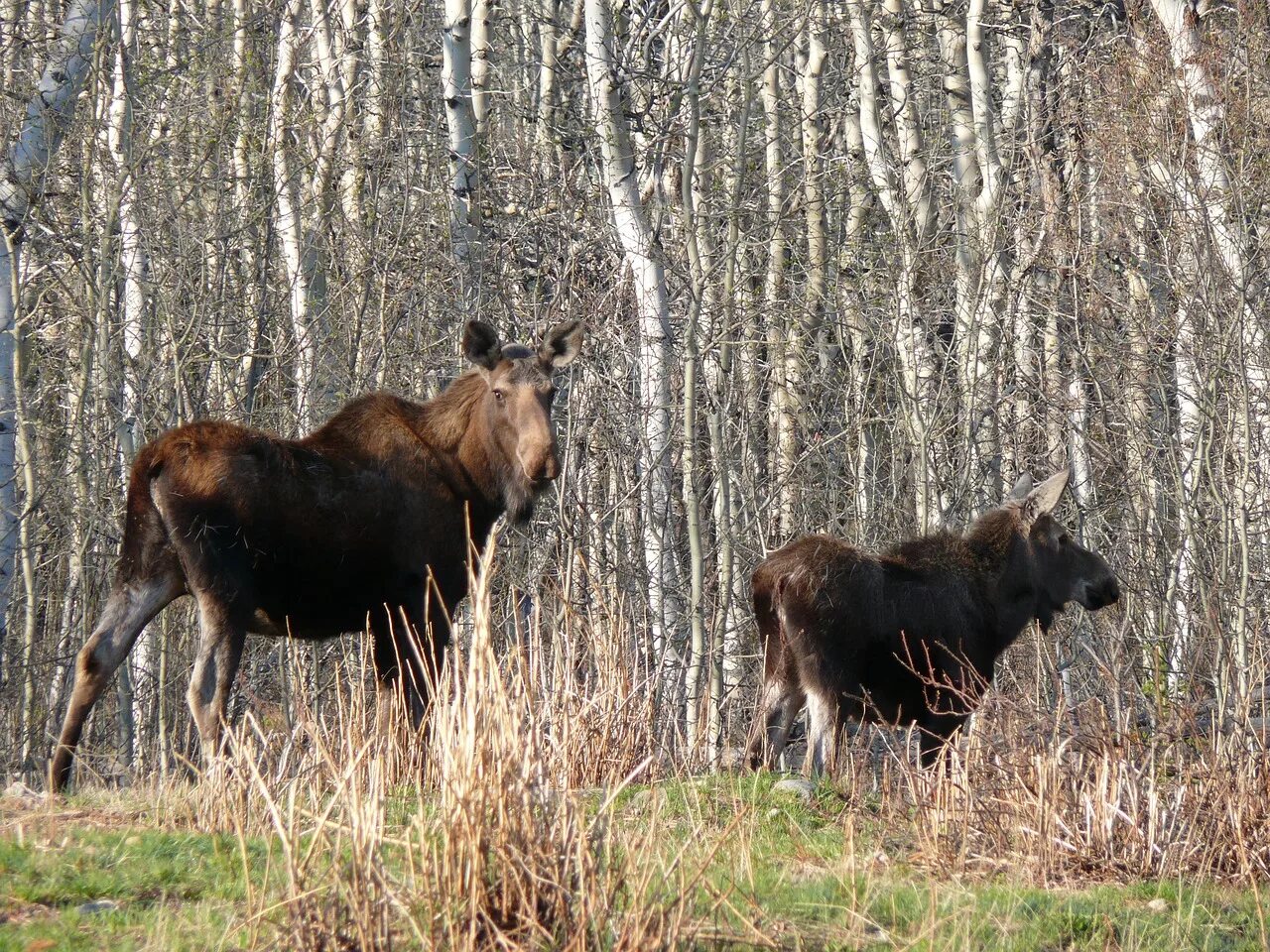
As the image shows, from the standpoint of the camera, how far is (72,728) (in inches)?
309

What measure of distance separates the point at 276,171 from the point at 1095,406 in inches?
351

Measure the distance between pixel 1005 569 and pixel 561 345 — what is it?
11.9 feet

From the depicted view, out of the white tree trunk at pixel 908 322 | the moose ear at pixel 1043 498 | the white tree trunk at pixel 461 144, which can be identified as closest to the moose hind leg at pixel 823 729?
the moose ear at pixel 1043 498

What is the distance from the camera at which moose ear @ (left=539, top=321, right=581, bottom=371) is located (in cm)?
972

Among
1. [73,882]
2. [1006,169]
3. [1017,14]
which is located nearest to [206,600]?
[73,882]

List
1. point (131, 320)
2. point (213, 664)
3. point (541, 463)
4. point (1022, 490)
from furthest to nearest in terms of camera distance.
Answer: point (131, 320) < point (1022, 490) < point (541, 463) < point (213, 664)

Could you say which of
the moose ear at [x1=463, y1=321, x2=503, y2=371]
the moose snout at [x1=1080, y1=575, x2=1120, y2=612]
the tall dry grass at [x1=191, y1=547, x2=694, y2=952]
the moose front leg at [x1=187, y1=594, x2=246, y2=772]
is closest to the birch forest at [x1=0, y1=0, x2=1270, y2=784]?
the moose snout at [x1=1080, y1=575, x2=1120, y2=612]

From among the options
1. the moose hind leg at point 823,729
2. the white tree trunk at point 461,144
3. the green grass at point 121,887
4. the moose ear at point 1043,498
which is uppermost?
the white tree trunk at point 461,144

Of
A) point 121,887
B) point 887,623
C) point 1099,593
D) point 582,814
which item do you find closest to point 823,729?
point 887,623

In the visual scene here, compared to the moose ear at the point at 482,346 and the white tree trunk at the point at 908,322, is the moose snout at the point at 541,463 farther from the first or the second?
the white tree trunk at the point at 908,322

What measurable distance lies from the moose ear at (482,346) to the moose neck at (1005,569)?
3715 millimetres

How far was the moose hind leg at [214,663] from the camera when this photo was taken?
7922 millimetres

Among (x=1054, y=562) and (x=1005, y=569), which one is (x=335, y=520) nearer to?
(x=1005, y=569)

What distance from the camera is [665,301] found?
12.3m
